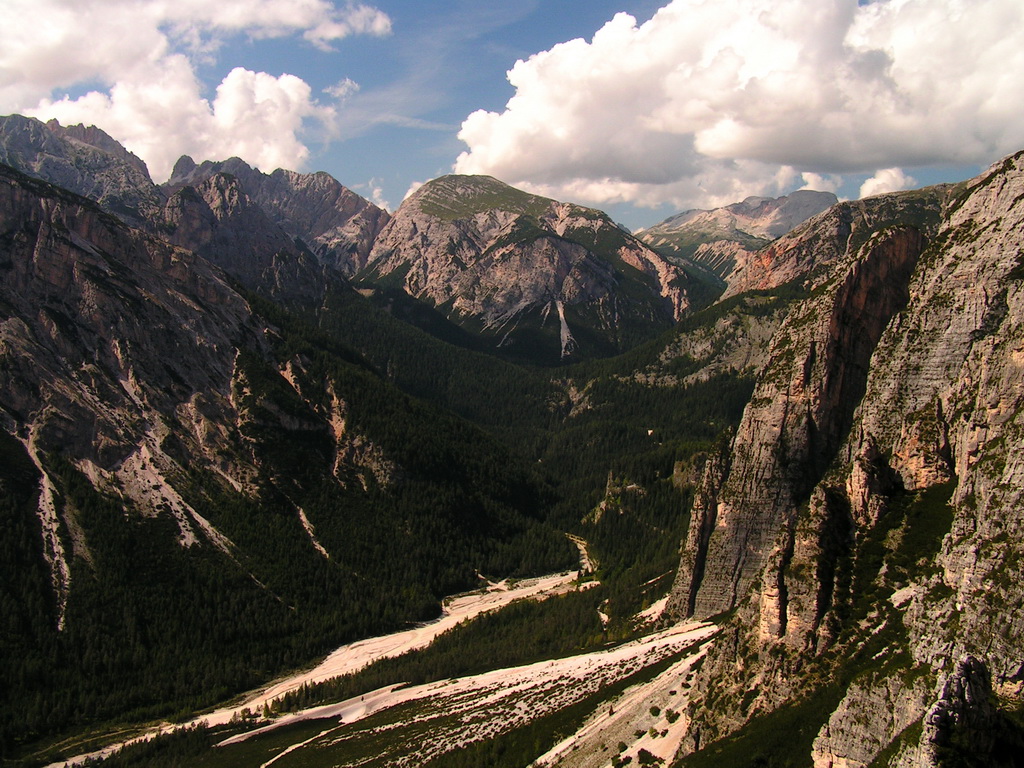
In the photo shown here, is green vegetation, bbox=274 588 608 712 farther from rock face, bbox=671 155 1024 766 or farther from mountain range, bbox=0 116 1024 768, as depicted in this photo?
rock face, bbox=671 155 1024 766

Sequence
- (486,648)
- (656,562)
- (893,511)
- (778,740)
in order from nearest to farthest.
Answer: (778,740) < (893,511) < (486,648) < (656,562)

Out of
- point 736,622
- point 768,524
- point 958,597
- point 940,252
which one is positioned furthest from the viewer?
point 768,524

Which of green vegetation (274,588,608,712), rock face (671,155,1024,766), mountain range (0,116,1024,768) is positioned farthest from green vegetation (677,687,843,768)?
green vegetation (274,588,608,712)

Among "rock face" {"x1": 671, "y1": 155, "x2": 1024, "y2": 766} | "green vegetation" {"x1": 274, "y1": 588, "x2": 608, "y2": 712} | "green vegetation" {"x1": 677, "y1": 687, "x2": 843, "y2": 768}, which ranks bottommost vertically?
"green vegetation" {"x1": 274, "y1": 588, "x2": 608, "y2": 712}

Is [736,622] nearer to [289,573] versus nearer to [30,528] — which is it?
[289,573]

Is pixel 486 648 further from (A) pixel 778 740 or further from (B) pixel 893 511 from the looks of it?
(A) pixel 778 740

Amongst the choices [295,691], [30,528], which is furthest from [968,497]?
[30,528]

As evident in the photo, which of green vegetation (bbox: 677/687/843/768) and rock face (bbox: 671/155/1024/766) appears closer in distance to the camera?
rock face (bbox: 671/155/1024/766)

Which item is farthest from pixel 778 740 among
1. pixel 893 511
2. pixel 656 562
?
pixel 656 562

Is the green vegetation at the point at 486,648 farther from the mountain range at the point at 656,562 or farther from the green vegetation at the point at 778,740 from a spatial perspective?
the green vegetation at the point at 778,740
